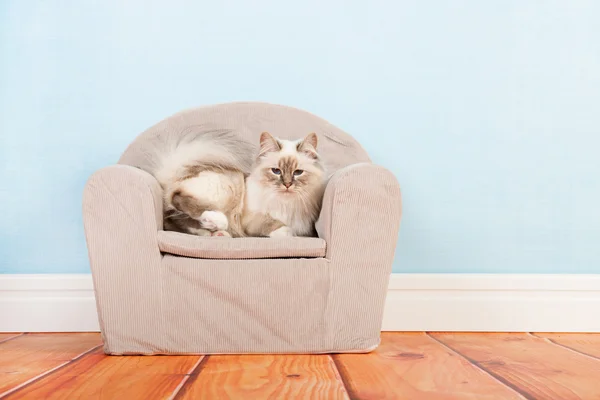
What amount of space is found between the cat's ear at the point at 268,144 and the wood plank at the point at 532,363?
0.92 m

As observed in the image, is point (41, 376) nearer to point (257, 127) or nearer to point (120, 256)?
point (120, 256)

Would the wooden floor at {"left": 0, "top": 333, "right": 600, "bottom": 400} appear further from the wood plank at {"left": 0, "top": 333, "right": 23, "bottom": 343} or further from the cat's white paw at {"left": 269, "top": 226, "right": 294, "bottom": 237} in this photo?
the cat's white paw at {"left": 269, "top": 226, "right": 294, "bottom": 237}

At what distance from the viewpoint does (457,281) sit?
7.98 ft

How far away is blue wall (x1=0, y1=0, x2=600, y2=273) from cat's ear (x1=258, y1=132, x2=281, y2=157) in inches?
19.3

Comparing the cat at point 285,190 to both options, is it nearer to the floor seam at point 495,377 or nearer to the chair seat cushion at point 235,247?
the chair seat cushion at point 235,247

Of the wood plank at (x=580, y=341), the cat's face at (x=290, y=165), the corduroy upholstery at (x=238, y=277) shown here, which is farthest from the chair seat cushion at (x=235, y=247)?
the wood plank at (x=580, y=341)

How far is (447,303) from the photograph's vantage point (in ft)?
7.93

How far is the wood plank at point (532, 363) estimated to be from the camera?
55.6 inches

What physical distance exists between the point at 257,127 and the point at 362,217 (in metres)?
0.70

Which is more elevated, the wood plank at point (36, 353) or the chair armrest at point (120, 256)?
the chair armrest at point (120, 256)

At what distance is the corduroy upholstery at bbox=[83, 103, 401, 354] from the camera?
5.80ft

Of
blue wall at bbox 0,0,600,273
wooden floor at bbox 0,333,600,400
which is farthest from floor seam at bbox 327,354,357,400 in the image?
blue wall at bbox 0,0,600,273

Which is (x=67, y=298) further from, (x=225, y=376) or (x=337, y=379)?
(x=337, y=379)

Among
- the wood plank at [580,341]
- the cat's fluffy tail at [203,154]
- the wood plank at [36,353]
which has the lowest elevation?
the wood plank at [580,341]
